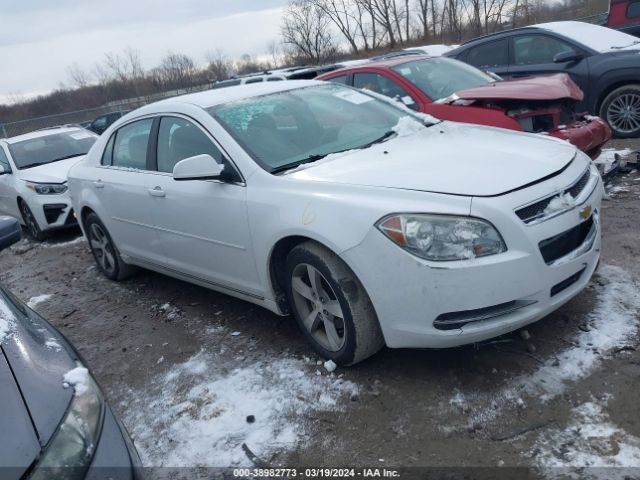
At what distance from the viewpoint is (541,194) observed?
2.78 metres

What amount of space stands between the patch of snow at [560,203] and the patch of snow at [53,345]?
2255 mm

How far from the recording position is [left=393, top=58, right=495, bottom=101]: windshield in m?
6.47

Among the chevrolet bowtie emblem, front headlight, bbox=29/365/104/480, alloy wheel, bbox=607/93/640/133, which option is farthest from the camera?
alloy wheel, bbox=607/93/640/133

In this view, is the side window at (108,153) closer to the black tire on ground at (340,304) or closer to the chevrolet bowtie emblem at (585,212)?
the black tire on ground at (340,304)

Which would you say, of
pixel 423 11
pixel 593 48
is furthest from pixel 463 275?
pixel 423 11

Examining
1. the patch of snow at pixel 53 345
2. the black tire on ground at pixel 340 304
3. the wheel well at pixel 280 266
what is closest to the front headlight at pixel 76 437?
the patch of snow at pixel 53 345

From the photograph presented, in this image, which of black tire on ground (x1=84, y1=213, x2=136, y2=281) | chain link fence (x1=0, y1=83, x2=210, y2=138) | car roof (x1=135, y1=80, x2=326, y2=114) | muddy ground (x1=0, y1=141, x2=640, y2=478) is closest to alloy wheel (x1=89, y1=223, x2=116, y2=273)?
black tire on ground (x1=84, y1=213, x2=136, y2=281)

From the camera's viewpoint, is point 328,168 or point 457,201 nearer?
point 457,201

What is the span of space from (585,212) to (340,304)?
4.53 ft

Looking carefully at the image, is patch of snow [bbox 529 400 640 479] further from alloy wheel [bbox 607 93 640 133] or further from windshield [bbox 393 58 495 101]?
alloy wheel [bbox 607 93 640 133]

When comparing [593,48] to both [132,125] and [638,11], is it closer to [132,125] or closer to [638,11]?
[638,11]

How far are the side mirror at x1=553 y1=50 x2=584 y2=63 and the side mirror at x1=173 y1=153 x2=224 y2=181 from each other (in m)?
5.78

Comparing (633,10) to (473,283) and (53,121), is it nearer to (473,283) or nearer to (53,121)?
(473,283)

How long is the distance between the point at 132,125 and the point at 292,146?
1.82 m
